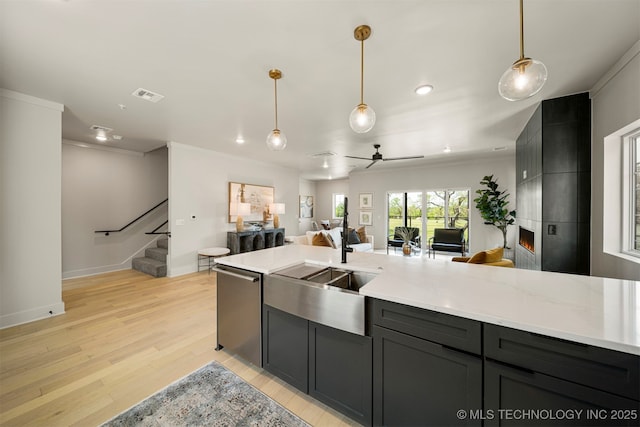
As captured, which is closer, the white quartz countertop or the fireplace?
the white quartz countertop

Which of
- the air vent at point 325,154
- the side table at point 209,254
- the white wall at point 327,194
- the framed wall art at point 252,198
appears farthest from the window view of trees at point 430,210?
the side table at point 209,254

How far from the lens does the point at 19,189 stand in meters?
2.69

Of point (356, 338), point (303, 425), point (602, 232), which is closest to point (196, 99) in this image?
point (356, 338)

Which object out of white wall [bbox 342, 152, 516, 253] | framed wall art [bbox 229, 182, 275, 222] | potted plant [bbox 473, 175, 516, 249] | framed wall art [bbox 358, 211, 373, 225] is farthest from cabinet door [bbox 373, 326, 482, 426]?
framed wall art [bbox 358, 211, 373, 225]

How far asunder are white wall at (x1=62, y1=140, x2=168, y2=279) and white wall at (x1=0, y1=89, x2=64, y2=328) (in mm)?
2122

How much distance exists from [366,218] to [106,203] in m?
6.87

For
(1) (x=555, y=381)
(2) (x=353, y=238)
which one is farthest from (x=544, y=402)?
(2) (x=353, y=238)

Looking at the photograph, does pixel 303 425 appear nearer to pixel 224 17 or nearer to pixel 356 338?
pixel 356 338

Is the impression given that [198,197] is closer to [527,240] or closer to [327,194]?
[527,240]

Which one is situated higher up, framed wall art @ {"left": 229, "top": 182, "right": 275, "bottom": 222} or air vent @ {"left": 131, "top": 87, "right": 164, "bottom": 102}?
air vent @ {"left": 131, "top": 87, "right": 164, "bottom": 102}

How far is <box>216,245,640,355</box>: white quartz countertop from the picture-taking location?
2.92 ft

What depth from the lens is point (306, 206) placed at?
10086 millimetres

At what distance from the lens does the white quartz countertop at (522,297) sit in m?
0.89

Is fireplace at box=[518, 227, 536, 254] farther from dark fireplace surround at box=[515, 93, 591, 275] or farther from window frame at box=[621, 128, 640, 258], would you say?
window frame at box=[621, 128, 640, 258]
